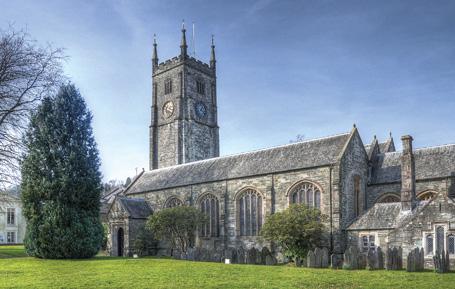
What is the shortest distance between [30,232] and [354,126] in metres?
24.6

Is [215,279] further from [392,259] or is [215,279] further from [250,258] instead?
[250,258]

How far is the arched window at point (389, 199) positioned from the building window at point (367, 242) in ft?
16.3

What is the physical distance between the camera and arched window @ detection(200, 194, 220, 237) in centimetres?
3969

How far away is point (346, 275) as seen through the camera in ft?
64.1

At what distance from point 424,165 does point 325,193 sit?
7701 mm

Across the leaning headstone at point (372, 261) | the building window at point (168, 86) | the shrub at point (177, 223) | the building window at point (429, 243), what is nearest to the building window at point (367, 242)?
the building window at point (429, 243)

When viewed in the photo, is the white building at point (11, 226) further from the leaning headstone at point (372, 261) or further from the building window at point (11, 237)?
the leaning headstone at point (372, 261)

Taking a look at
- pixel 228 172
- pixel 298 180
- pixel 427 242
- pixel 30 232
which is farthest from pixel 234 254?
pixel 30 232

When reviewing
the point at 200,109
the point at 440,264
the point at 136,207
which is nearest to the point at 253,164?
the point at 136,207

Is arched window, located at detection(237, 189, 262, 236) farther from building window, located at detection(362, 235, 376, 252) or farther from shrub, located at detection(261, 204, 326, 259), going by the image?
building window, located at detection(362, 235, 376, 252)

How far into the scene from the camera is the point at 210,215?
131ft

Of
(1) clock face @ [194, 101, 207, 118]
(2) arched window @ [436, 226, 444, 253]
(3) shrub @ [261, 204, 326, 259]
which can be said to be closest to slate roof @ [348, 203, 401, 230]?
(3) shrub @ [261, 204, 326, 259]

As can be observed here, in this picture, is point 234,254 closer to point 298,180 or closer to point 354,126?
point 298,180

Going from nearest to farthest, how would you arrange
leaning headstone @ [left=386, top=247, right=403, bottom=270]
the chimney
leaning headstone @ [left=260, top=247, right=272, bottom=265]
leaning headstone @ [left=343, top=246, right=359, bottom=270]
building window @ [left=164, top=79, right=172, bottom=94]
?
leaning headstone @ [left=386, top=247, right=403, bottom=270] → leaning headstone @ [left=343, top=246, right=359, bottom=270] → the chimney → leaning headstone @ [left=260, top=247, right=272, bottom=265] → building window @ [left=164, top=79, right=172, bottom=94]
